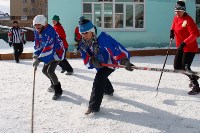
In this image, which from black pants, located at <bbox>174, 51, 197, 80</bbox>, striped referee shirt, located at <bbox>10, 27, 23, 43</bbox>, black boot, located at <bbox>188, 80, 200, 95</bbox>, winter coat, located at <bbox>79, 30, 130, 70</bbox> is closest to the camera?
winter coat, located at <bbox>79, 30, 130, 70</bbox>

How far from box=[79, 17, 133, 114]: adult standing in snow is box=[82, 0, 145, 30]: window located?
845cm

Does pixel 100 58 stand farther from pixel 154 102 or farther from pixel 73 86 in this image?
pixel 73 86

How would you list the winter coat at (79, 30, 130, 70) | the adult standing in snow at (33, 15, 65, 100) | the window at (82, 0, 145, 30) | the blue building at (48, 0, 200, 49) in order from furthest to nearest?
the window at (82, 0, 145, 30)
the blue building at (48, 0, 200, 49)
the adult standing in snow at (33, 15, 65, 100)
the winter coat at (79, 30, 130, 70)

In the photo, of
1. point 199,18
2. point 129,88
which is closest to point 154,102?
point 129,88

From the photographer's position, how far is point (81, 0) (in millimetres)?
12688

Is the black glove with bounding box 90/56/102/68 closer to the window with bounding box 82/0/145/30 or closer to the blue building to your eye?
the blue building

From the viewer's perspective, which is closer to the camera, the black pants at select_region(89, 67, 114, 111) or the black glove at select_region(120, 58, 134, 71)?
the black glove at select_region(120, 58, 134, 71)

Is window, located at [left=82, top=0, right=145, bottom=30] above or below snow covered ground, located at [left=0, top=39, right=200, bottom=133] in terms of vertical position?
above

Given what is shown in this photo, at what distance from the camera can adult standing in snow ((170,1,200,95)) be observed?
536 centimetres

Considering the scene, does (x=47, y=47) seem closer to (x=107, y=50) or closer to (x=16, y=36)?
(x=107, y=50)

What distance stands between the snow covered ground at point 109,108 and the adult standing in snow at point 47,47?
50cm

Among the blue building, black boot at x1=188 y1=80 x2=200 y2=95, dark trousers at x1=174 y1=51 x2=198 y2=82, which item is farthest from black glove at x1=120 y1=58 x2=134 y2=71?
the blue building

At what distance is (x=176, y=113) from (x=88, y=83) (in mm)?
2691

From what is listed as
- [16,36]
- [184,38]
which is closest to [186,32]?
[184,38]
